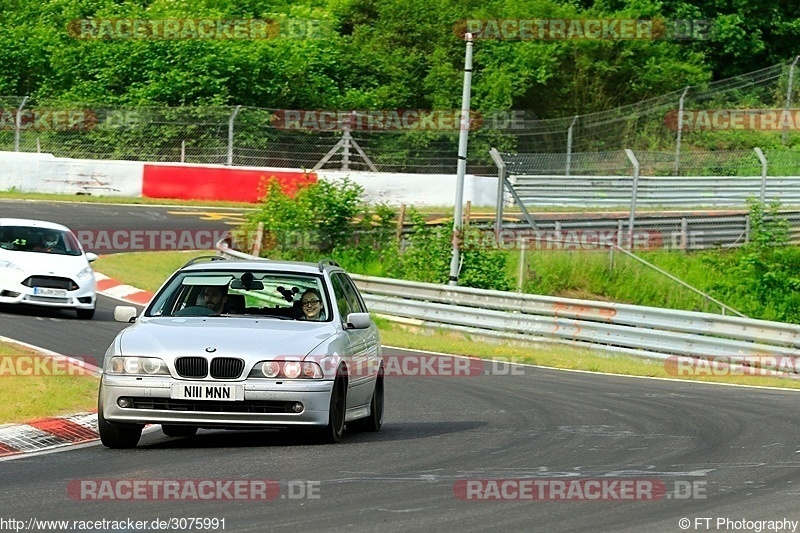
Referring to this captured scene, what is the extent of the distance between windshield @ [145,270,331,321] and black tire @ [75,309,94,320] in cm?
1049

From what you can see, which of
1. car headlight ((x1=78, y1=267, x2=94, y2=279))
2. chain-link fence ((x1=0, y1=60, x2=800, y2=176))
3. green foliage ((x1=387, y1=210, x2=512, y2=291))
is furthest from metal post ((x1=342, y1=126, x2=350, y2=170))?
car headlight ((x1=78, y1=267, x2=94, y2=279))

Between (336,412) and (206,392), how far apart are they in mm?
1095

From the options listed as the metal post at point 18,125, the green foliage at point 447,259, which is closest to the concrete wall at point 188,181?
the metal post at point 18,125

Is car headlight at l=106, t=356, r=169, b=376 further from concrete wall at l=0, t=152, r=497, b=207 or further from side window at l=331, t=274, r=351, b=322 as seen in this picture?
concrete wall at l=0, t=152, r=497, b=207

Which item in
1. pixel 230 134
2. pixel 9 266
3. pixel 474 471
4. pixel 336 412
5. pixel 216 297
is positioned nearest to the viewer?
pixel 474 471

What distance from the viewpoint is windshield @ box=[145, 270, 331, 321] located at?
38.2ft

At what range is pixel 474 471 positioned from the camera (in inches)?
380

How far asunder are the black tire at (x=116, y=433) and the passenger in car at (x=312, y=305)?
65.0 inches

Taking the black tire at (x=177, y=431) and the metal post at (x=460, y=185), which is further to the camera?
the metal post at (x=460, y=185)

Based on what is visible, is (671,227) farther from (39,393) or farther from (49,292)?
(39,393)

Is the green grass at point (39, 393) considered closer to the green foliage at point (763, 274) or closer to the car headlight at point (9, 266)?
the car headlight at point (9, 266)

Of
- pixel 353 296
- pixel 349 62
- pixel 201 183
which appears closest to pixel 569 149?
pixel 201 183

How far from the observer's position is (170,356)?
10.5m

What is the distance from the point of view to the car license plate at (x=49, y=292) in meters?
21.6
